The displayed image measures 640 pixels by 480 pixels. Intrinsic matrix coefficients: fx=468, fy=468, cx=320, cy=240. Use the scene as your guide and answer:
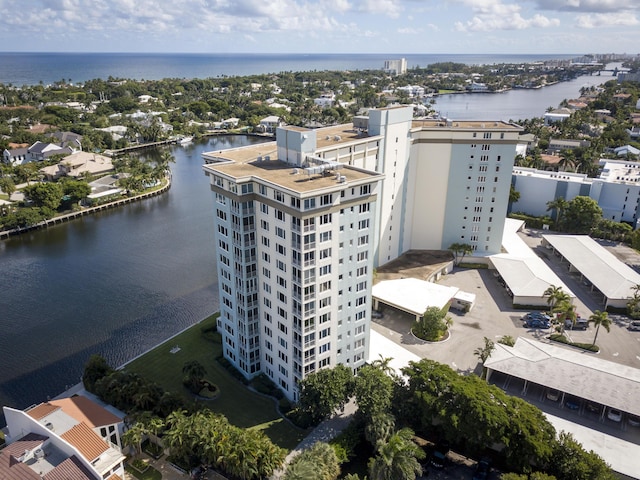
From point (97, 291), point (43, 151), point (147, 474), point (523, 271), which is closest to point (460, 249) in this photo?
point (523, 271)

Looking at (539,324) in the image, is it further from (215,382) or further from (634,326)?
(215,382)

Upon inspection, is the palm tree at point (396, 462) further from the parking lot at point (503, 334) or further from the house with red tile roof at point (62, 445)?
the house with red tile roof at point (62, 445)

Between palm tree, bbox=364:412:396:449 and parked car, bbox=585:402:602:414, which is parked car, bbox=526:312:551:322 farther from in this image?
palm tree, bbox=364:412:396:449

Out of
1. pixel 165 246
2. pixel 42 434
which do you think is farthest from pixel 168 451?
pixel 165 246

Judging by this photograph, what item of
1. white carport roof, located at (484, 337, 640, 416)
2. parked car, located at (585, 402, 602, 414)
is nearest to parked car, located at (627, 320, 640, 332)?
white carport roof, located at (484, 337, 640, 416)

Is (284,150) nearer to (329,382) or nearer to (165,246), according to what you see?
(329,382)

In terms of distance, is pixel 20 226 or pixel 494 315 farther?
pixel 20 226
